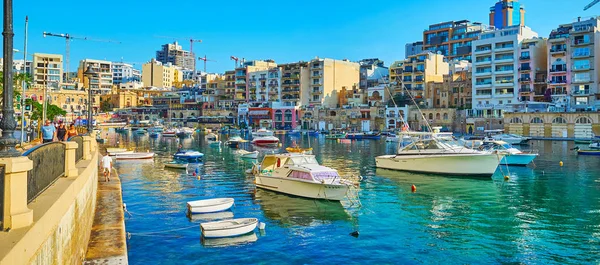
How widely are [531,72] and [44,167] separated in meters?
101

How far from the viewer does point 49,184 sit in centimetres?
1202

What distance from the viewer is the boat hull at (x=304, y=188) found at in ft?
86.6

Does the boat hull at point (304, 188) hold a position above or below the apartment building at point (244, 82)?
below

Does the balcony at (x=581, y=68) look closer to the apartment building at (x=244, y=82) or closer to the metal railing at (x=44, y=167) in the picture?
the apartment building at (x=244, y=82)

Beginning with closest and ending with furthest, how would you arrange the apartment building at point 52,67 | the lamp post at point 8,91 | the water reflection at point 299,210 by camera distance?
the lamp post at point 8,91
the water reflection at point 299,210
the apartment building at point 52,67

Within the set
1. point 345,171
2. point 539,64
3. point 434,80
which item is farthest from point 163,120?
point 345,171

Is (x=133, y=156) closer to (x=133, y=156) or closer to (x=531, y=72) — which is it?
(x=133, y=156)

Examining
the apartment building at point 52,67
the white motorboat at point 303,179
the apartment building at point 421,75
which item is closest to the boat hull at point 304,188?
the white motorboat at point 303,179

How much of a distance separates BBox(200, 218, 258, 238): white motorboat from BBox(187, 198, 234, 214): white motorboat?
391 centimetres

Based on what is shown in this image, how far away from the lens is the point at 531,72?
97125 mm

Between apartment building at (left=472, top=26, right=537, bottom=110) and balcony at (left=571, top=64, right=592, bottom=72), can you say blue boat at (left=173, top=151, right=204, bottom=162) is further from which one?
balcony at (left=571, top=64, right=592, bottom=72)

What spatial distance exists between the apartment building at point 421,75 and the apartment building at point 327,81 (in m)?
21.7

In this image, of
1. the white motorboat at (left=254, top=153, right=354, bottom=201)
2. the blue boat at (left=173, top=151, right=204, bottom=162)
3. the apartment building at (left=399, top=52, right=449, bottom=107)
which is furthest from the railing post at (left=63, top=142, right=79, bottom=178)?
the apartment building at (left=399, top=52, right=449, bottom=107)

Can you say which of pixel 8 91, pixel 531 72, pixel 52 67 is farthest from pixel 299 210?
pixel 52 67
